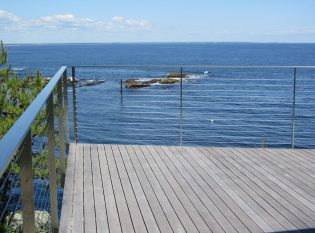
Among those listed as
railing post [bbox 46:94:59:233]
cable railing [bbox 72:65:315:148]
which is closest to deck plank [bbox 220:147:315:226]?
cable railing [bbox 72:65:315:148]

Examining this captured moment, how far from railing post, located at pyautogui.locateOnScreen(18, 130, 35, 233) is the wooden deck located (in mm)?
1307

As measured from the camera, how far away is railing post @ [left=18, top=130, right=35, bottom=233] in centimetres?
140

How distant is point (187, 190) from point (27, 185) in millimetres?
2183

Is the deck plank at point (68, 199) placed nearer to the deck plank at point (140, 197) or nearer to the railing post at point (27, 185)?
the deck plank at point (140, 197)

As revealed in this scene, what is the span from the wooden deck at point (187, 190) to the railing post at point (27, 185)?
4.29 ft

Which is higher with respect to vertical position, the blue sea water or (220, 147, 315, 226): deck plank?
(220, 147, 315, 226): deck plank

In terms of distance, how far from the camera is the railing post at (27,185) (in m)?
1.40

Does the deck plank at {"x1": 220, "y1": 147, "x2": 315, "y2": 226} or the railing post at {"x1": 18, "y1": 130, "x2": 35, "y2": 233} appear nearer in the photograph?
the railing post at {"x1": 18, "y1": 130, "x2": 35, "y2": 233}

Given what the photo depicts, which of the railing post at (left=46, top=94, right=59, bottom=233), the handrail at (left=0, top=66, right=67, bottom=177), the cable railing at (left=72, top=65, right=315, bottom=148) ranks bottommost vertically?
the cable railing at (left=72, top=65, right=315, bottom=148)

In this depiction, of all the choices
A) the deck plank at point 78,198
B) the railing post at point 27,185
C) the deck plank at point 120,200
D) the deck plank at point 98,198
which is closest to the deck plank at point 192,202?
the deck plank at point 120,200

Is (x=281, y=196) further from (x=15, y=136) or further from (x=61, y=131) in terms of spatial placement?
(x=15, y=136)

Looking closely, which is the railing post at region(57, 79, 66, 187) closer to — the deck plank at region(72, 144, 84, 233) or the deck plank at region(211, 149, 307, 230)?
the deck plank at region(72, 144, 84, 233)
